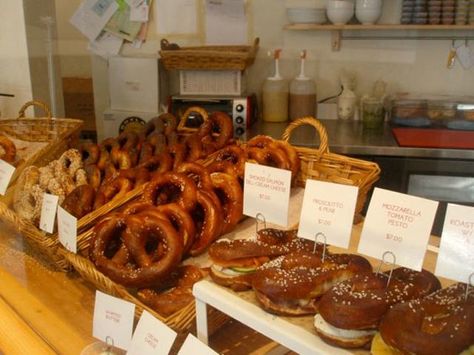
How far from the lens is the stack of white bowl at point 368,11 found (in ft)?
10.3

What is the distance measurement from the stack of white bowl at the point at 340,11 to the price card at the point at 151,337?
2649mm

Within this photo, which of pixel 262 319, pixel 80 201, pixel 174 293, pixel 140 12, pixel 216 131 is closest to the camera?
pixel 262 319

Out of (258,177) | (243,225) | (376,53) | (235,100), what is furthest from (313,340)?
(376,53)

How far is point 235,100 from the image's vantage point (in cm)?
314

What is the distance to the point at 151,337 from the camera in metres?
0.99

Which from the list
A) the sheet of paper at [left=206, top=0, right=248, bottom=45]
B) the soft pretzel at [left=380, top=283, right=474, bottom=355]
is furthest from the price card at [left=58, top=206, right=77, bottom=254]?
the sheet of paper at [left=206, top=0, right=248, bottom=45]

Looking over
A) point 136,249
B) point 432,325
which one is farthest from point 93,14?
point 432,325

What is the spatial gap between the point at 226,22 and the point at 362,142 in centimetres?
142

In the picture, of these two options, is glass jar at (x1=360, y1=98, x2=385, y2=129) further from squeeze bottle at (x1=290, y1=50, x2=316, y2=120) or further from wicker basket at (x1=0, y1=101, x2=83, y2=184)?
wicker basket at (x1=0, y1=101, x2=83, y2=184)

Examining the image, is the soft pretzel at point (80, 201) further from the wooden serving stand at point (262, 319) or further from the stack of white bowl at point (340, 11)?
the stack of white bowl at point (340, 11)

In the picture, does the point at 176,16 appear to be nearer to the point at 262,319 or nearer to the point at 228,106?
the point at 228,106

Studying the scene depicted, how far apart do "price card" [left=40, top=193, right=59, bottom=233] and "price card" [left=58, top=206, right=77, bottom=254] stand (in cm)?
6

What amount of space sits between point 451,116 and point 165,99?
1874 mm

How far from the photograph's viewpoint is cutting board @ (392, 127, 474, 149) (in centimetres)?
270
